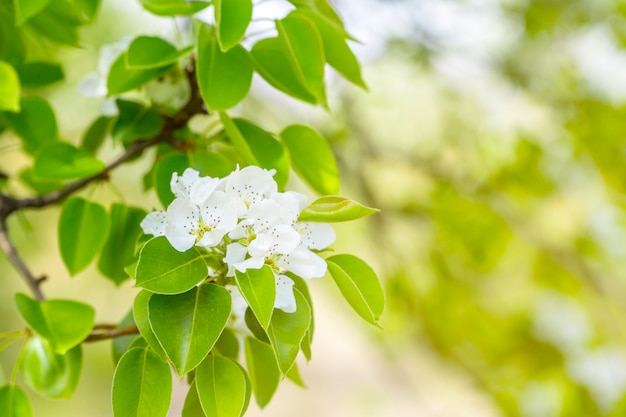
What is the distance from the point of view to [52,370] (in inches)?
22.4

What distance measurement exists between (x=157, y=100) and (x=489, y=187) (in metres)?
1.33

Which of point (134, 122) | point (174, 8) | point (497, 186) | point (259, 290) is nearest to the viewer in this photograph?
point (259, 290)

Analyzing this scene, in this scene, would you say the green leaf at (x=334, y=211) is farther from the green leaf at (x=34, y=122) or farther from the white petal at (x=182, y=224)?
the green leaf at (x=34, y=122)

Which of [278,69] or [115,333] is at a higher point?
[278,69]

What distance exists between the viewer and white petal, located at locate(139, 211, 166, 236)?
0.47 meters

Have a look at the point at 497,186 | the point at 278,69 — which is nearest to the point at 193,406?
the point at 278,69

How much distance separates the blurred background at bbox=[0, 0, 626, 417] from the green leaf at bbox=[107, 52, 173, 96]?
102 cm

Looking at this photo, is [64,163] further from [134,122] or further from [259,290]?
[259,290]

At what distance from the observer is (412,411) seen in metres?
3.38

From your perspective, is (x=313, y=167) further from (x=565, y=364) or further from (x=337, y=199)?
(x=565, y=364)

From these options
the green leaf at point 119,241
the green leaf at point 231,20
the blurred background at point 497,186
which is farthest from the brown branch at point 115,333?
the blurred background at point 497,186

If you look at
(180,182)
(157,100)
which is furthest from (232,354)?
(157,100)

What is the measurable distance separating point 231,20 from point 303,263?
0.19 meters

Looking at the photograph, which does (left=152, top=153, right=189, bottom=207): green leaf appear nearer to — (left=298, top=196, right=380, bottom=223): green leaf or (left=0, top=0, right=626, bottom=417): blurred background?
(left=298, top=196, right=380, bottom=223): green leaf
